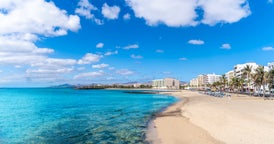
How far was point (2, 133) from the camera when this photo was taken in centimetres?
2469

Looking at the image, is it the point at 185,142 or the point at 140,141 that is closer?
the point at 185,142

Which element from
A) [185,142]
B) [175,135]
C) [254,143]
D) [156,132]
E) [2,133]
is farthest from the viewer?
[2,133]

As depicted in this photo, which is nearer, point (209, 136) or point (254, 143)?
point (254, 143)

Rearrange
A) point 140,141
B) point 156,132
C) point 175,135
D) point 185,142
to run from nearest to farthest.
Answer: point 185,142, point 140,141, point 175,135, point 156,132

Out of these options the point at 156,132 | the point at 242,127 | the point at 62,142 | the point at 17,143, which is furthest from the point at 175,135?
the point at 17,143

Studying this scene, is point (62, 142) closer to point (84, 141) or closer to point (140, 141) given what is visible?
point (84, 141)

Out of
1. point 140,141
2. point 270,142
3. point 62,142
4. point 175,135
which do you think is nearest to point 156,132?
point 175,135

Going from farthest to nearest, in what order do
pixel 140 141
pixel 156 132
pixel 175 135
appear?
pixel 156 132 < pixel 175 135 < pixel 140 141

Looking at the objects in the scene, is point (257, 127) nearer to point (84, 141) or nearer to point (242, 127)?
point (242, 127)

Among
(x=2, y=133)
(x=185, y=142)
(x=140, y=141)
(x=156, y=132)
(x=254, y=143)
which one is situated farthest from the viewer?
(x=2, y=133)

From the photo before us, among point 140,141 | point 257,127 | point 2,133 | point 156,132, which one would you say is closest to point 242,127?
point 257,127

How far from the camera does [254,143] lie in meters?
15.3

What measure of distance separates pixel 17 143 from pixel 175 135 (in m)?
12.6

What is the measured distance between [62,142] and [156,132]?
799 centimetres
